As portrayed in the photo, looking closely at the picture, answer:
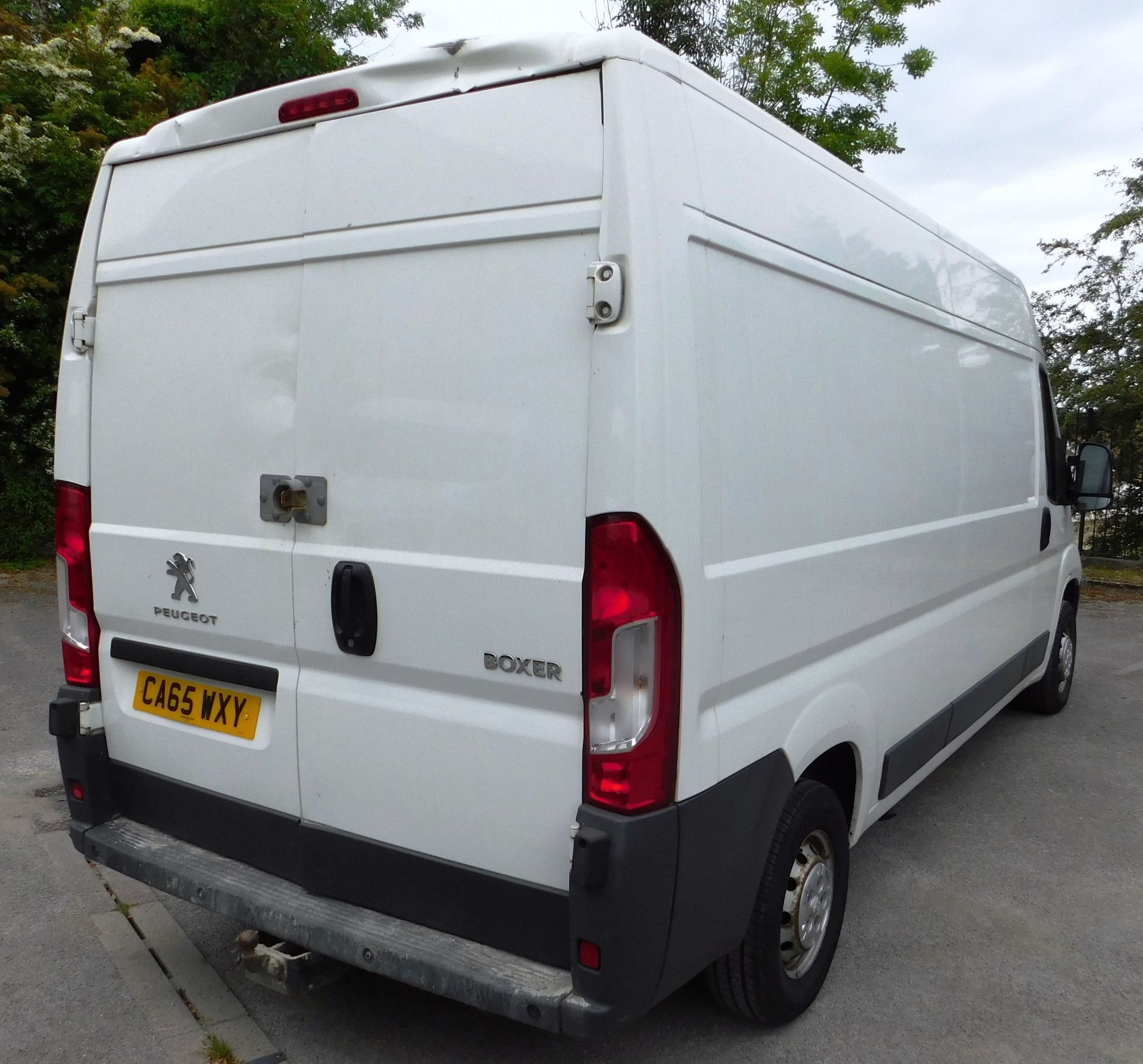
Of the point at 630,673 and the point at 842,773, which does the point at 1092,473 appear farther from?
the point at 630,673

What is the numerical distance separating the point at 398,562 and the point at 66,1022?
172 cm

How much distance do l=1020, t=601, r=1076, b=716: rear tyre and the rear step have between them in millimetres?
4603

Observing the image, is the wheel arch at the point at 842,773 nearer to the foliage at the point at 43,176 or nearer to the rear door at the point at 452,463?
the rear door at the point at 452,463

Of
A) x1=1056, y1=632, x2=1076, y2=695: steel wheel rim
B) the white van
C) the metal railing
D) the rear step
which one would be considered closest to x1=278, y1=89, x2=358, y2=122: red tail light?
the white van

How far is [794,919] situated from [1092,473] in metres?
3.67

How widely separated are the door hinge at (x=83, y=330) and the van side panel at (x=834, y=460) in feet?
6.10

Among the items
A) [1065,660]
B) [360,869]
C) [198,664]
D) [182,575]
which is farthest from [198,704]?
[1065,660]

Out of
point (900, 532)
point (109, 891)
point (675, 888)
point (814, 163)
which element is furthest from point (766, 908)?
point (109, 891)

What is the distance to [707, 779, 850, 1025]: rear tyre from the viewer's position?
8.68 ft

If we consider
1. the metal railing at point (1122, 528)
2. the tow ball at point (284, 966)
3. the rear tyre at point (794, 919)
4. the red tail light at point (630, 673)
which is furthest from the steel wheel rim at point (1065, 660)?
the metal railing at point (1122, 528)

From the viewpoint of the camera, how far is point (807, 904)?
2869 millimetres

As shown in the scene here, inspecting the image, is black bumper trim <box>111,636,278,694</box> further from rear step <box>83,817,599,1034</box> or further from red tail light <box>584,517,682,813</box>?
red tail light <box>584,517,682,813</box>

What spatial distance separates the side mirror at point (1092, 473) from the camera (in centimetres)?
538

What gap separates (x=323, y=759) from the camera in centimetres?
257
